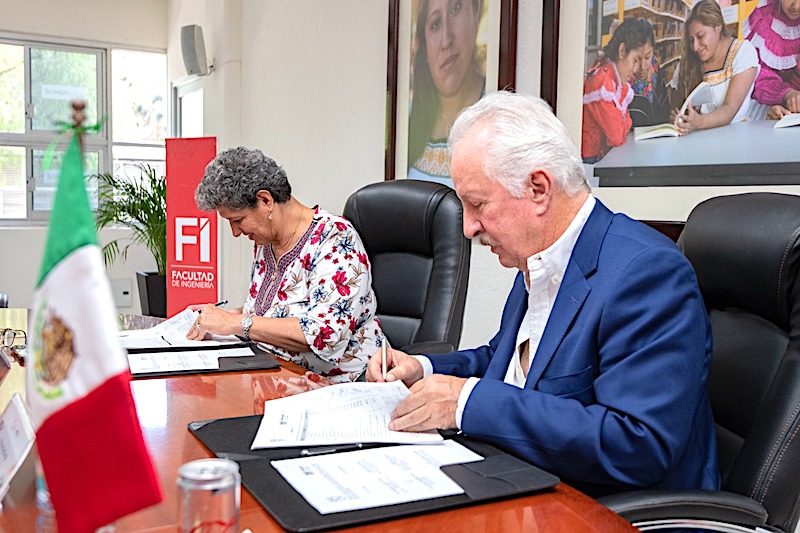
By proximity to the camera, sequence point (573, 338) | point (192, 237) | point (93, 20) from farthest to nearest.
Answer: point (93, 20) < point (192, 237) < point (573, 338)

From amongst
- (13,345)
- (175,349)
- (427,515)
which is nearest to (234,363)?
(175,349)

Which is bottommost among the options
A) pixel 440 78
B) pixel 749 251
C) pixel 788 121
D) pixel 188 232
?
pixel 188 232

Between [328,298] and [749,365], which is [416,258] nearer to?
[328,298]

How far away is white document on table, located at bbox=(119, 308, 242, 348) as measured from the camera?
6.50ft

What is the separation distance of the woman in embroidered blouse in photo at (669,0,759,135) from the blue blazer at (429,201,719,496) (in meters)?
0.86

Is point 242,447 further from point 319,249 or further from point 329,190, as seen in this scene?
point 329,190

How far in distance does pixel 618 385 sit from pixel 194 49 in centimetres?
438

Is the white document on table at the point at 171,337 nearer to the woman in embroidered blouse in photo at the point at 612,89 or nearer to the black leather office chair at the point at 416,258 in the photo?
the black leather office chair at the point at 416,258

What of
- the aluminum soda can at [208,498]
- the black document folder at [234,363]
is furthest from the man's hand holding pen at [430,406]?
the black document folder at [234,363]

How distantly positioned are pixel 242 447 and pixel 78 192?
2.03ft

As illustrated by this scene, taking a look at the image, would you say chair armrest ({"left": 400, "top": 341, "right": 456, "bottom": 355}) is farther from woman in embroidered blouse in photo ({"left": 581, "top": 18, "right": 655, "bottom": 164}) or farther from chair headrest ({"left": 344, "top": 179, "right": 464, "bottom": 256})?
woman in embroidered blouse in photo ({"left": 581, "top": 18, "right": 655, "bottom": 164})

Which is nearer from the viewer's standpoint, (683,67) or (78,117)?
(78,117)

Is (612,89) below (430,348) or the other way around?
the other way around

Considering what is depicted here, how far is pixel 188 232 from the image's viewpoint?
4.62 m
